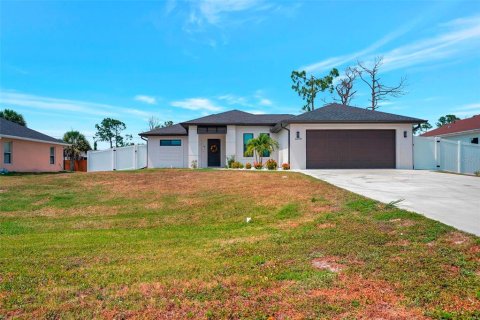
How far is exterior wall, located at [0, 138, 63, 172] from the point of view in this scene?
2052 cm

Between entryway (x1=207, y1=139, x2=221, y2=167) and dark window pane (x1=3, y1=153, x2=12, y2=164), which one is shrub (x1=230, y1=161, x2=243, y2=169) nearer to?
entryway (x1=207, y1=139, x2=221, y2=167)

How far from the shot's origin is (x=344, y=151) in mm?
18562

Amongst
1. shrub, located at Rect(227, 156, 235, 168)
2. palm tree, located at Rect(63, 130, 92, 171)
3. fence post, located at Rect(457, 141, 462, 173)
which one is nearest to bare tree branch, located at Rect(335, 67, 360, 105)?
shrub, located at Rect(227, 156, 235, 168)

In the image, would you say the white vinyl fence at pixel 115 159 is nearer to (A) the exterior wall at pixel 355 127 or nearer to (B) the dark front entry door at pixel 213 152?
(B) the dark front entry door at pixel 213 152

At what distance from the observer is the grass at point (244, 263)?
314cm

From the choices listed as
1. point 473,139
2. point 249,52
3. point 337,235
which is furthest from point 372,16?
point 473,139

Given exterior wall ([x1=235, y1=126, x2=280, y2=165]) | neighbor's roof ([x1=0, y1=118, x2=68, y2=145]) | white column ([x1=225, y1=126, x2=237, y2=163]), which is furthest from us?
exterior wall ([x1=235, y1=126, x2=280, y2=165])

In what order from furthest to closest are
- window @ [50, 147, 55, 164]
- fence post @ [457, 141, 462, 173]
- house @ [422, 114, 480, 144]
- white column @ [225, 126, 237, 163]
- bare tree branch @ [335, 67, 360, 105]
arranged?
1. bare tree branch @ [335, 67, 360, 105]
2. window @ [50, 147, 55, 164]
3. white column @ [225, 126, 237, 163]
4. house @ [422, 114, 480, 144]
5. fence post @ [457, 141, 462, 173]

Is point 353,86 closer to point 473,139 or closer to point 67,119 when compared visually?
point 473,139

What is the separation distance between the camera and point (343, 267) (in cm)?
410

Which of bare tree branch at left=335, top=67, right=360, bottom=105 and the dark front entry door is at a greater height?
bare tree branch at left=335, top=67, right=360, bottom=105

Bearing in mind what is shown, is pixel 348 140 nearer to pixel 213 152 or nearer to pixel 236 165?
pixel 236 165

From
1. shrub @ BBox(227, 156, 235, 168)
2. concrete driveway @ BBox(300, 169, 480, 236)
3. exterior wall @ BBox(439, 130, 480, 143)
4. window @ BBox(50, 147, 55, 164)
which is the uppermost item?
exterior wall @ BBox(439, 130, 480, 143)

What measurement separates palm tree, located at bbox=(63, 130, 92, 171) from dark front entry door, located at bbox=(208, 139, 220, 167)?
15.6 metres
